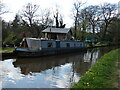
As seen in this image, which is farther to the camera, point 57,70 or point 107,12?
point 107,12

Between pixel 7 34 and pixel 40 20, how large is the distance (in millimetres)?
16658

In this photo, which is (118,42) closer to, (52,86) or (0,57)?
(0,57)

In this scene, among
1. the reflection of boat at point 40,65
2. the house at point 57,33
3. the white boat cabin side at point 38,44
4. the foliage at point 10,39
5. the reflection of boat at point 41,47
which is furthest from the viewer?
the house at point 57,33

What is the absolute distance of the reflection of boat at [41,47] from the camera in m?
20.1

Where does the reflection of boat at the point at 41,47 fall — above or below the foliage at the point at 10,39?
below

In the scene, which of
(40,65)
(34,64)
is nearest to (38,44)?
(34,64)

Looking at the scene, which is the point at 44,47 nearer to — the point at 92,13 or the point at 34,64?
the point at 34,64

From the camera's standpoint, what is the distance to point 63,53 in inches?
1053

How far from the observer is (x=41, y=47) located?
22016mm

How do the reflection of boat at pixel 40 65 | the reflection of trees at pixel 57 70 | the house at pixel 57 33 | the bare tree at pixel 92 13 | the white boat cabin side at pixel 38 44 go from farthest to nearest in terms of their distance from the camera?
the bare tree at pixel 92 13 → the house at pixel 57 33 → the white boat cabin side at pixel 38 44 → the reflection of boat at pixel 40 65 → the reflection of trees at pixel 57 70

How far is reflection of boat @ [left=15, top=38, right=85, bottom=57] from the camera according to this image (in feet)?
66.0

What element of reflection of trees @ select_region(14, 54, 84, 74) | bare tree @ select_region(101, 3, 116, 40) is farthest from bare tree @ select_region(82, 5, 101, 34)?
reflection of trees @ select_region(14, 54, 84, 74)

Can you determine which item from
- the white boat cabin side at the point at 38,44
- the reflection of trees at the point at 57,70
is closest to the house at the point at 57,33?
the white boat cabin side at the point at 38,44

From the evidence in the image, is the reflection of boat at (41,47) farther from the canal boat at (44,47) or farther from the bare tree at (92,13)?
the bare tree at (92,13)
